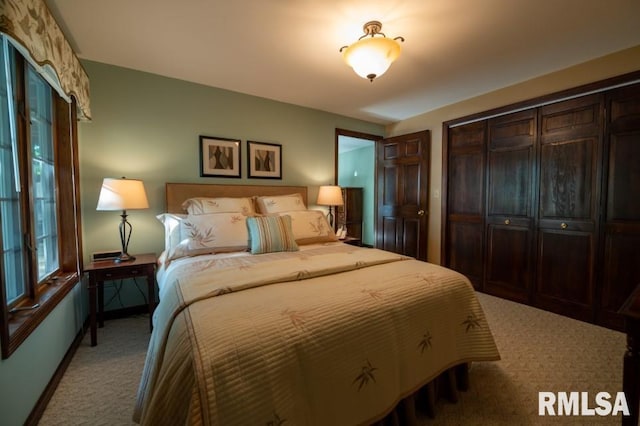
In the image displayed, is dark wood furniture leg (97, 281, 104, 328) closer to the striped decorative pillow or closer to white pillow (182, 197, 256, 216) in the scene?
white pillow (182, 197, 256, 216)

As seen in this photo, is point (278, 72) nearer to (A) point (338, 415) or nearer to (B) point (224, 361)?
(B) point (224, 361)

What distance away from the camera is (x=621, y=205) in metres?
2.26

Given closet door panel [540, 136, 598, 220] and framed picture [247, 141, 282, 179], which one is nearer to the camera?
closet door panel [540, 136, 598, 220]

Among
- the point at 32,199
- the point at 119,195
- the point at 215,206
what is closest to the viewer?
the point at 32,199

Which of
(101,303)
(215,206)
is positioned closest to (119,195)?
(215,206)

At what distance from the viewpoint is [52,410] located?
1.45m

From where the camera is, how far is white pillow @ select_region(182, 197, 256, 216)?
2498mm

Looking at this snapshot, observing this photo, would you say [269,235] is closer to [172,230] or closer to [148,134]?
[172,230]

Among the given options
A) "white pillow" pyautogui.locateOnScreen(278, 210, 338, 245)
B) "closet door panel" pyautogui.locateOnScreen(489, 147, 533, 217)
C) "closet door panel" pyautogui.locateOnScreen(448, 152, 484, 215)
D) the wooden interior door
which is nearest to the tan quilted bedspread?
"white pillow" pyautogui.locateOnScreen(278, 210, 338, 245)

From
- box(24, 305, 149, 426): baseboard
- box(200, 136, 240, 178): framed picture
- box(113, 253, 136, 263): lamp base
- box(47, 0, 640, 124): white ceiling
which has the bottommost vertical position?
box(24, 305, 149, 426): baseboard

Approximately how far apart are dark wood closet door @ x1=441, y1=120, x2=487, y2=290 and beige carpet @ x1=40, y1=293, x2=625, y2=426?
38.3 inches

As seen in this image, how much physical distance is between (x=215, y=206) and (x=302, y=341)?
6.21 ft

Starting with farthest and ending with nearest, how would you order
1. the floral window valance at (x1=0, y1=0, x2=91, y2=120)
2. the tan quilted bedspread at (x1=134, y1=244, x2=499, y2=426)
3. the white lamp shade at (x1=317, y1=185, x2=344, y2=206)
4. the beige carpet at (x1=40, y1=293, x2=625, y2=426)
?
the white lamp shade at (x1=317, y1=185, x2=344, y2=206) < the beige carpet at (x1=40, y1=293, x2=625, y2=426) < the floral window valance at (x1=0, y1=0, x2=91, y2=120) < the tan quilted bedspread at (x1=134, y1=244, x2=499, y2=426)

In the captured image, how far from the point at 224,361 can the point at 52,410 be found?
144 centimetres
